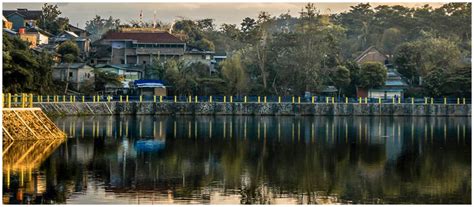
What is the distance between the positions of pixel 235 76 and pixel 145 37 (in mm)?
14242

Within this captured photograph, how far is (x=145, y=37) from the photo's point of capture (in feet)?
259

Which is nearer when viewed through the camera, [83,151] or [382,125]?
[83,151]

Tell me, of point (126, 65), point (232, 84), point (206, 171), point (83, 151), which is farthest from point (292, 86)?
point (206, 171)

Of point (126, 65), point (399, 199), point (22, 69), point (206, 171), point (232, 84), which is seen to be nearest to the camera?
point (399, 199)

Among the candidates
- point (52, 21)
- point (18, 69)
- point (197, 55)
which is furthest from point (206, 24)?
point (18, 69)

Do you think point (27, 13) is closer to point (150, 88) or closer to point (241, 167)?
point (150, 88)

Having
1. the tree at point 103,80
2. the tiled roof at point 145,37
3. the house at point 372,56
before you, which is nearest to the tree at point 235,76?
the tree at point 103,80

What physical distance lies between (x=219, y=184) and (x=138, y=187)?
2042 millimetres

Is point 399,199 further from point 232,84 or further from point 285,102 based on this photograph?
point 232,84

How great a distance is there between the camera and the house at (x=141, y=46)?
3049 inches

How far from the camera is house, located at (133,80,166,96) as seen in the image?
67188 mm

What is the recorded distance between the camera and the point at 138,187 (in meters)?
22.1

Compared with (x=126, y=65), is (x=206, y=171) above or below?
below

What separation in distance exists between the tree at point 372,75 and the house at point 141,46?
16706mm
